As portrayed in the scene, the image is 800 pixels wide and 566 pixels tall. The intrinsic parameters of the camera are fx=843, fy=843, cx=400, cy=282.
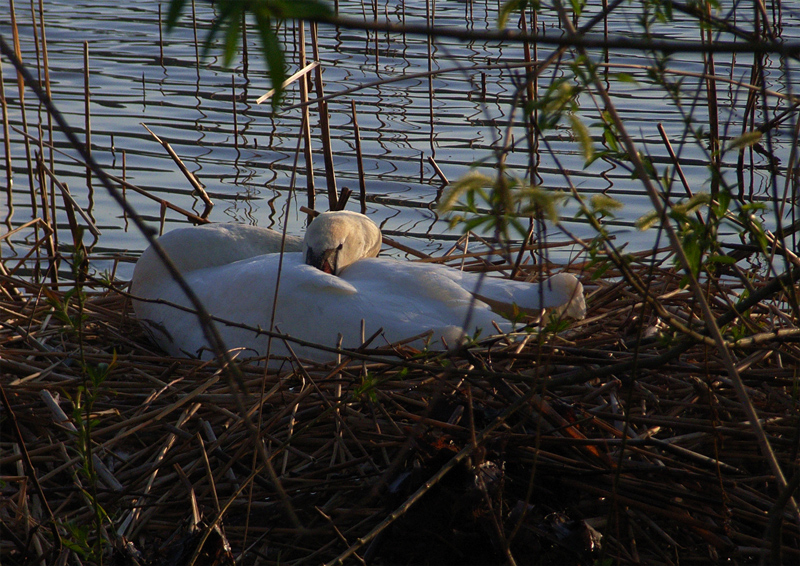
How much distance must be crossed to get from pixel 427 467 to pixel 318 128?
23.0ft

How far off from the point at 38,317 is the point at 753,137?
3.31 m

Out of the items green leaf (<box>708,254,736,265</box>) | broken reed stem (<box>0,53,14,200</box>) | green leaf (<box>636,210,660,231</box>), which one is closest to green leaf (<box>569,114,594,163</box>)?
green leaf (<box>636,210,660,231</box>)

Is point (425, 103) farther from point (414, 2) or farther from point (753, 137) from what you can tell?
point (753, 137)

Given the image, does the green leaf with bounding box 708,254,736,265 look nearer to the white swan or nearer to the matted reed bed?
the matted reed bed

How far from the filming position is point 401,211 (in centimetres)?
689

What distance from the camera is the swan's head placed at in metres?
4.02

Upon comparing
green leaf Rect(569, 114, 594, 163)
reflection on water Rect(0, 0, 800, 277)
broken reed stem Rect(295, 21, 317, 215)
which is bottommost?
reflection on water Rect(0, 0, 800, 277)

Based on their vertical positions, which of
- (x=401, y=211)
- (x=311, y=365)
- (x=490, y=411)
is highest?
(x=490, y=411)

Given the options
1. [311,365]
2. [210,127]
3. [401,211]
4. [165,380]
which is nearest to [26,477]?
[165,380]

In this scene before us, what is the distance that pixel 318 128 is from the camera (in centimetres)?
883

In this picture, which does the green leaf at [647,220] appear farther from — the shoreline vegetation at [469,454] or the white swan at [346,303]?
the white swan at [346,303]

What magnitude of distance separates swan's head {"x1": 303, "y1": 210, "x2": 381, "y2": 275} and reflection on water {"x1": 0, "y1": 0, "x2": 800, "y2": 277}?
1.02 m

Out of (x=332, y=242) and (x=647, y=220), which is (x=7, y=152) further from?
(x=647, y=220)

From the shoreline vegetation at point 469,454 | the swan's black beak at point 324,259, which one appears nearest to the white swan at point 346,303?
the swan's black beak at point 324,259
